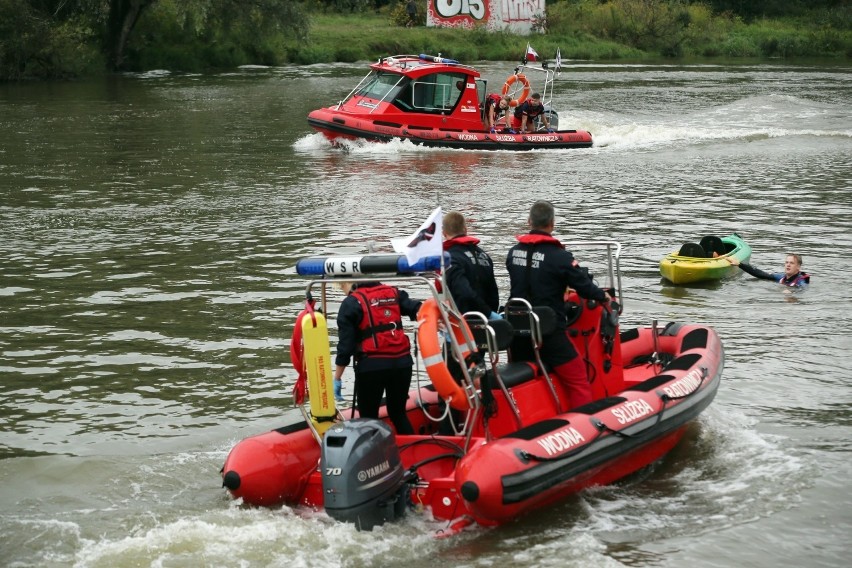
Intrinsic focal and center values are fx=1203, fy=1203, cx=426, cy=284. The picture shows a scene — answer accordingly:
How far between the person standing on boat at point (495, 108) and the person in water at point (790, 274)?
11.9 metres

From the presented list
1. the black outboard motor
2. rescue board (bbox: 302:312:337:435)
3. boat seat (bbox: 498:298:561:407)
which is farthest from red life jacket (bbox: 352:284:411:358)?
boat seat (bbox: 498:298:561:407)

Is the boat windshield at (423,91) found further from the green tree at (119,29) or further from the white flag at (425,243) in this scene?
the green tree at (119,29)

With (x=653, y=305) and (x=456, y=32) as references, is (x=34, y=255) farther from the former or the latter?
(x=456, y=32)

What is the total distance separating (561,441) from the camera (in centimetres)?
761

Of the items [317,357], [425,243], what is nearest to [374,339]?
[317,357]

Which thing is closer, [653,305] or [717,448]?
[717,448]

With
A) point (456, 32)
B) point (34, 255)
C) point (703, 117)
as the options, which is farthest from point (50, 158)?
point (456, 32)

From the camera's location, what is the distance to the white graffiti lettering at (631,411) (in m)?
8.11

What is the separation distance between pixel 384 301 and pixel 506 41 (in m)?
47.5

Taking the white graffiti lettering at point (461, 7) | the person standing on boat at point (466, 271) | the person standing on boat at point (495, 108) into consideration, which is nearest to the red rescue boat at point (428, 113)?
the person standing on boat at point (495, 108)

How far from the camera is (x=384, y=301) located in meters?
7.74

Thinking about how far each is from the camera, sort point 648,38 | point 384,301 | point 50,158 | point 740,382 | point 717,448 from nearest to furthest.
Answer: point 384,301
point 717,448
point 740,382
point 50,158
point 648,38

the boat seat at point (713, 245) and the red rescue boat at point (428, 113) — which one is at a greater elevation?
the red rescue boat at point (428, 113)

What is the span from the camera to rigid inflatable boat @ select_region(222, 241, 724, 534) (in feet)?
23.6
